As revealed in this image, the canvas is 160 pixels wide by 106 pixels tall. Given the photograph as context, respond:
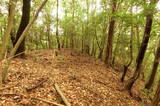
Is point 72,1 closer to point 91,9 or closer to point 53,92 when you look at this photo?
point 91,9

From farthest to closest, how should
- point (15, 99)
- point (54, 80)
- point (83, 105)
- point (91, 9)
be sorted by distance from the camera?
point (91, 9)
point (54, 80)
point (83, 105)
point (15, 99)

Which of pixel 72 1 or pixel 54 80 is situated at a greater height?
pixel 72 1

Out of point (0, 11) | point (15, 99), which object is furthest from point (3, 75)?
point (0, 11)

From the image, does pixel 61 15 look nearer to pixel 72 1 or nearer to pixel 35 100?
pixel 72 1

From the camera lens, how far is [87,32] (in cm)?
1501

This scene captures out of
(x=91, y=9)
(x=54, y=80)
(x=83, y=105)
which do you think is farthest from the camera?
(x=91, y=9)

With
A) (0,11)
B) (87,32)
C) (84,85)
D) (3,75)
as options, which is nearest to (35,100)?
(3,75)

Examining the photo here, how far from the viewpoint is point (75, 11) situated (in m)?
15.6

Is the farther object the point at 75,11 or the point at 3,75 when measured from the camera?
the point at 75,11

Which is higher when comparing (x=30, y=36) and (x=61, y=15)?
(x=61, y=15)

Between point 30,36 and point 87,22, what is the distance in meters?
7.67

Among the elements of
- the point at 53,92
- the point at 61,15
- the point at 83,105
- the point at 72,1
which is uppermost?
the point at 72,1

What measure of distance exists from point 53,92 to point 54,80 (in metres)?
0.95

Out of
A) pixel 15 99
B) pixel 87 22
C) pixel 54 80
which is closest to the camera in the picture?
pixel 15 99
